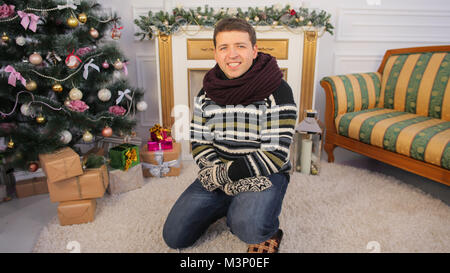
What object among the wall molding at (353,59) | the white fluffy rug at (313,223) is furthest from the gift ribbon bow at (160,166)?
the wall molding at (353,59)

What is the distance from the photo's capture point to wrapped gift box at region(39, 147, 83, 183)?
4.60 ft

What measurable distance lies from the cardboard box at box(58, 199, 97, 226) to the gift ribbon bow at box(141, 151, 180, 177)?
602 millimetres

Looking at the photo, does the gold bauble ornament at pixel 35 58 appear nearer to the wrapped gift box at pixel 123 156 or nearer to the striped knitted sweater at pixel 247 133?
the wrapped gift box at pixel 123 156

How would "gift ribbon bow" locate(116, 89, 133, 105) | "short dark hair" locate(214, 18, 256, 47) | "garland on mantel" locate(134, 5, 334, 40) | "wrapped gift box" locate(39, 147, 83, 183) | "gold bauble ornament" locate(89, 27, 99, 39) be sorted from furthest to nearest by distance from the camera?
1. "garland on mantel" locate(134, 5, 334, 40)
2. "gift ribbon bow" locate(116, 89, 133, 105)
3. "gold bauble ornament" locate(89, 27, 99, 39)
4. "wrapped gift box" locate(39, 147, 83, 183)
5. "short dark hair" locate(214, 18, 256, 47)

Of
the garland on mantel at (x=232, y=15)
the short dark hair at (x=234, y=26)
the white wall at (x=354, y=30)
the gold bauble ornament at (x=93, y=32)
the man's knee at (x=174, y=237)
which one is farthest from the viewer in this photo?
the white wall at (x=354, y=30)

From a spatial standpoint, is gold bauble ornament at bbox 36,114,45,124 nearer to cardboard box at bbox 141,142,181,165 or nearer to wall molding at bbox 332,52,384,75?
cardboard box at bbox 141,142,181,165

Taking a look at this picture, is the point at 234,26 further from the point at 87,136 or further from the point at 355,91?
the point at 355,91

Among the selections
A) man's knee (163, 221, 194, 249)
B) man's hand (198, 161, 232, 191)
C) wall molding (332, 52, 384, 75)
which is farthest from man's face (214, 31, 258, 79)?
wall molding (332, 52, 384, 75)

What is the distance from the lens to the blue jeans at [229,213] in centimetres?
112

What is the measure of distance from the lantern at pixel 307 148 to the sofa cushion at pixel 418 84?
0.76m

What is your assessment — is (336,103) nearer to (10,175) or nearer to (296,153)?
(296,153)

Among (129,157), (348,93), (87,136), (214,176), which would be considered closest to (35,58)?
(87,136)

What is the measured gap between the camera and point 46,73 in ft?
5.22

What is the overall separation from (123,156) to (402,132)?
1.78 meters
